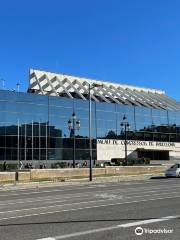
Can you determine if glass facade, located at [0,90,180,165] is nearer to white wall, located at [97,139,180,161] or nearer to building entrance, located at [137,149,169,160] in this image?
white wall, located at [97,139,180,161]

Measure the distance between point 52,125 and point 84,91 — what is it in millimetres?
18699

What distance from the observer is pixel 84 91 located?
90.2 m

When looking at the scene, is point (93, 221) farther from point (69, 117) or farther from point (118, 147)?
point (118, 147)

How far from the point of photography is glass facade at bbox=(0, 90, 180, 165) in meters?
68.6

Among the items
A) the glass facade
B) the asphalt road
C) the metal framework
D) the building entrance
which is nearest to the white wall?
the glass facade

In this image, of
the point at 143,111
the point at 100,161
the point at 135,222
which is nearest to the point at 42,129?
the point at 100,161

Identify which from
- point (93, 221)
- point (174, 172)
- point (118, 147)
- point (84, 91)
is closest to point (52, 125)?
point (118, 147)

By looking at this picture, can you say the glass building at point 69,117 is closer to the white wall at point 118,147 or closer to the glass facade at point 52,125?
the glass facade at point 52,125

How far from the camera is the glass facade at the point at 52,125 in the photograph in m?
68.6

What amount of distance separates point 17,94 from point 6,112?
338 cm

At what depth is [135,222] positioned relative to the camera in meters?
13.1

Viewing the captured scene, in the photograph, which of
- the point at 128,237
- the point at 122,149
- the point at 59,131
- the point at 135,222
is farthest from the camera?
the point at 122,149

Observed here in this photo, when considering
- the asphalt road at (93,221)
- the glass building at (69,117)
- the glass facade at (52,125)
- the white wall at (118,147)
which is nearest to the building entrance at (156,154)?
the glass building at (69,117)

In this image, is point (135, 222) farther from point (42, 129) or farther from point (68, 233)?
point (42, 129)
